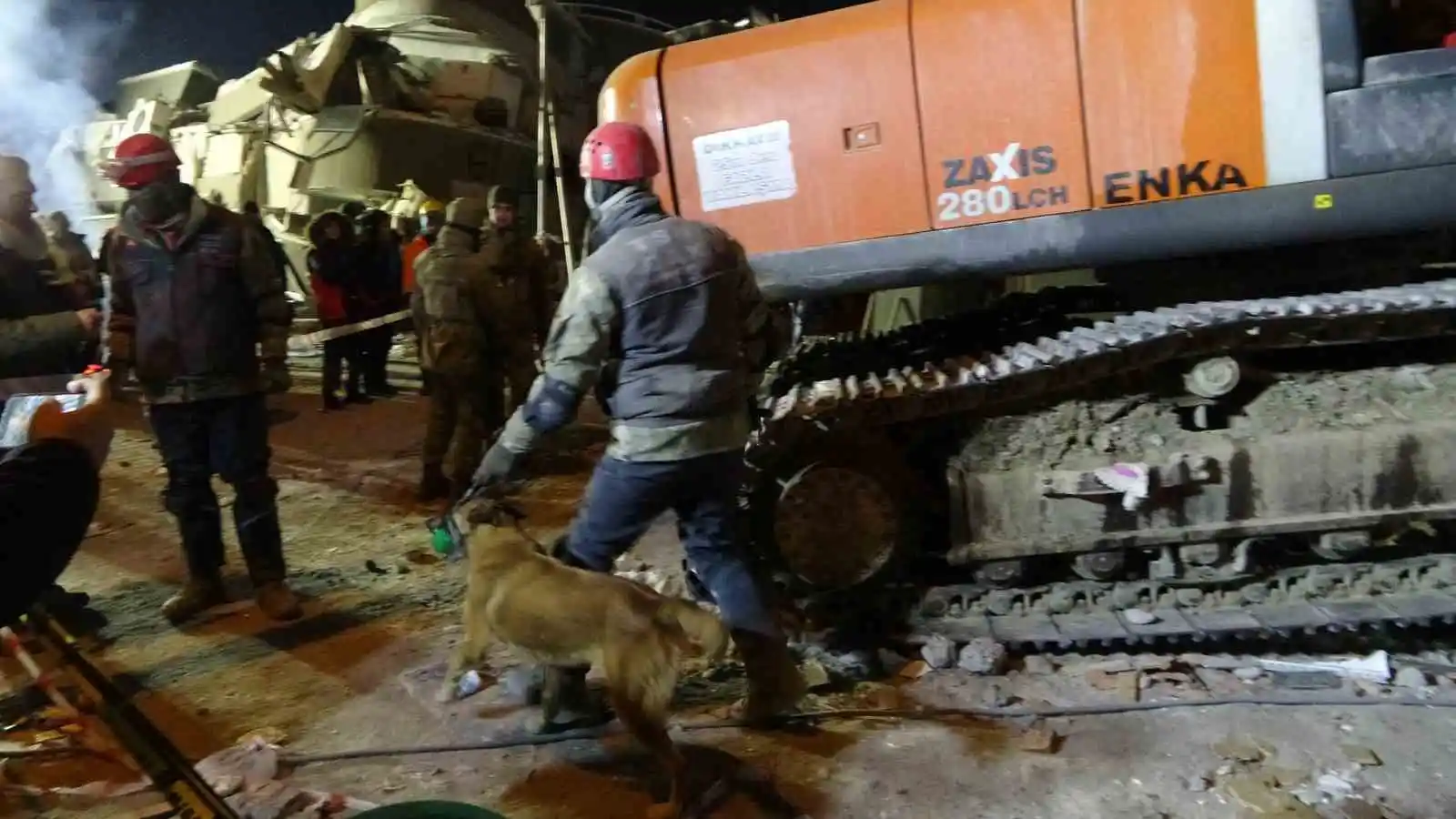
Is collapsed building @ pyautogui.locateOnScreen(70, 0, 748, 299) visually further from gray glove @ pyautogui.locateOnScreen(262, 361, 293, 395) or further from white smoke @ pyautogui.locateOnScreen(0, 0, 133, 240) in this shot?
gray glove @ pyautogui.locateOnScreen(262, 361, 293, 395)

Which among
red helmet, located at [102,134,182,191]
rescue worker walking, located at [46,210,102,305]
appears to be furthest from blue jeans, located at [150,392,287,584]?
rescue worker walking, located at [46,210,102,305]

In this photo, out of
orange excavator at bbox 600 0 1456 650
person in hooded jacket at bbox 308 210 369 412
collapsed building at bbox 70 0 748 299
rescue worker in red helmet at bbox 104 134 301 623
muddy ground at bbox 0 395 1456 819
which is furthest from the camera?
collapsed building at bbox 70 0 748 299

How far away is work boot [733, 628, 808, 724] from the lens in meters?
3.59

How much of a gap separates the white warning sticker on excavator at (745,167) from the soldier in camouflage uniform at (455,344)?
2.54 m

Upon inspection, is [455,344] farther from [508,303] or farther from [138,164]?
[138,164]

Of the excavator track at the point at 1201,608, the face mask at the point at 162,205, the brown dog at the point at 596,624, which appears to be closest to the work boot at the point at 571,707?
the brown dog at the point at 596,624

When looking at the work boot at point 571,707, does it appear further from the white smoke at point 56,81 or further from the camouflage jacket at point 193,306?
the white smoke at point 56,81

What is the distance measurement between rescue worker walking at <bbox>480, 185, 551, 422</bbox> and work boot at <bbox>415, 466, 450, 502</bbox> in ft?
1.49

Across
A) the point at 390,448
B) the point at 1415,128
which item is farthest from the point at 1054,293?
the point at 390,448

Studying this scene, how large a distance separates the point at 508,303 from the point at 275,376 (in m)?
2.11

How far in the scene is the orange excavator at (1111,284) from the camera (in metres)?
3.58

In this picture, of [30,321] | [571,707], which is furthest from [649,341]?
[30,321]

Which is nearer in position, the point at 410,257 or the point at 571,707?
the point at 571,707

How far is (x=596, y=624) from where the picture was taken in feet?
10.3
